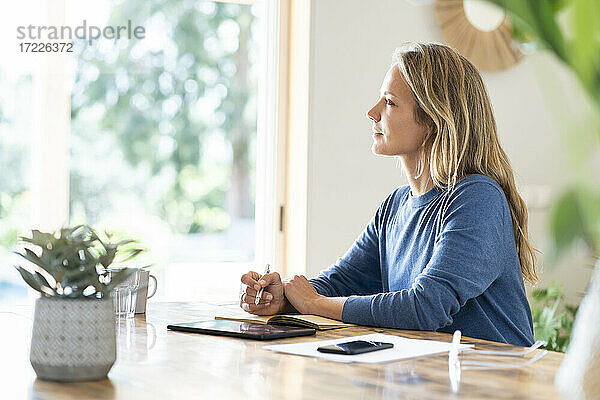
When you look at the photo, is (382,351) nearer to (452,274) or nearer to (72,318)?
(452,274)

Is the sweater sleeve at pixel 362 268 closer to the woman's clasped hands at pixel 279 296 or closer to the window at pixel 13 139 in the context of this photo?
the woman's clasped hands at pixel 279 296

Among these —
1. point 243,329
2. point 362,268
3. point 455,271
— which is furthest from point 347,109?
point 243,329

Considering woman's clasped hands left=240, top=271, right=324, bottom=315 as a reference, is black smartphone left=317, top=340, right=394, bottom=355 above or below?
below

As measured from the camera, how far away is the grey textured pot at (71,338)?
1.05 meters

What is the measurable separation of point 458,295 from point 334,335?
0.30 metres

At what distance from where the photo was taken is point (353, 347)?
1323mm

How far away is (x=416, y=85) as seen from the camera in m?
2.05

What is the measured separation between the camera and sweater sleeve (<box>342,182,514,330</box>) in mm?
1692

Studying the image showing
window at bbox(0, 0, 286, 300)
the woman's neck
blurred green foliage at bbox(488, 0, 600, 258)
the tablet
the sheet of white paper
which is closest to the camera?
blurred green foliage at bbox(488, 0, 600, 258)

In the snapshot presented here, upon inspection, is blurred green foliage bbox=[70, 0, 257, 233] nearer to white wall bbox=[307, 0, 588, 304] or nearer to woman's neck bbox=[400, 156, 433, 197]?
white wall bbox=[307, 0, 588, 304]

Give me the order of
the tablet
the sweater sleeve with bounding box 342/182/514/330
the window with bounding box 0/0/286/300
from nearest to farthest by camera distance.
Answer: the tablet, the sweater sleeve with bounding box 342/182/514/330, the window with bounding box 0/0/286/300

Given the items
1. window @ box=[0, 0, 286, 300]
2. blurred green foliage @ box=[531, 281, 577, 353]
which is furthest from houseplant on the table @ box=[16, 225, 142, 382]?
blurred green foliage @ box=[531, 281, 577, 353]

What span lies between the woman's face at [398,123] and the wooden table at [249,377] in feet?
2.36

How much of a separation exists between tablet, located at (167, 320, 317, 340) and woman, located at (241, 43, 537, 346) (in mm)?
225
